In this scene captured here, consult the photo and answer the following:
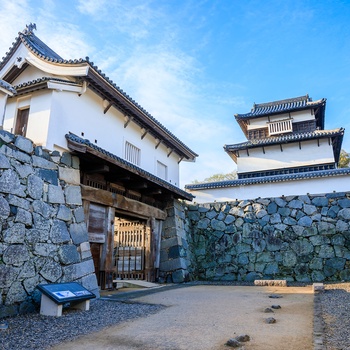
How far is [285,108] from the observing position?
61.6ft

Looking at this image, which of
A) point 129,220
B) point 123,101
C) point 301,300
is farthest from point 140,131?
point 301,300

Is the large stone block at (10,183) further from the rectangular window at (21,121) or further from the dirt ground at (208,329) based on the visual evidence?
the dirt ground at (208,329)

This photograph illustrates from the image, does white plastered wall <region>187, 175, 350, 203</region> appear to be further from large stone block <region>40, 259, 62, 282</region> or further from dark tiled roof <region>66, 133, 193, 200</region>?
large stone block <region>40, 259, 62, 282</region>

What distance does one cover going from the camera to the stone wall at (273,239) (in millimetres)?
11586

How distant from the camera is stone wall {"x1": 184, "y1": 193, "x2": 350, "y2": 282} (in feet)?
38.0

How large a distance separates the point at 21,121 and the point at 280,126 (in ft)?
50.2

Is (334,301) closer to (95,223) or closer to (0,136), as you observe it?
(95,223)

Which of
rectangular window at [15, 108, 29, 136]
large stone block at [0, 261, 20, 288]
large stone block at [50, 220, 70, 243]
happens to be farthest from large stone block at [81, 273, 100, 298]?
rectangular window at [15, 108, 29, 136]

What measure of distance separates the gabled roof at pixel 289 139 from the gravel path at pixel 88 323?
11.8m

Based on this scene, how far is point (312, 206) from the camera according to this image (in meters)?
12.4

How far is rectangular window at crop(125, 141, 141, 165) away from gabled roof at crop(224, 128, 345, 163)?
8673 millimetres

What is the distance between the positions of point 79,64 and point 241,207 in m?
9.16

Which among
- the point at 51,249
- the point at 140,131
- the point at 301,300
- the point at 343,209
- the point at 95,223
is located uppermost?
the point at 140,131

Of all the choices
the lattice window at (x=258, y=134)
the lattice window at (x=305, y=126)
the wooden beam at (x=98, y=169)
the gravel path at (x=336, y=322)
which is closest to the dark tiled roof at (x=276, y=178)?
the lattice window at (x=305, y=126)
